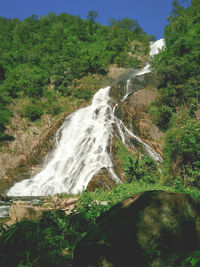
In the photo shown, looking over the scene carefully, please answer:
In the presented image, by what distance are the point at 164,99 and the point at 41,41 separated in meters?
30.6

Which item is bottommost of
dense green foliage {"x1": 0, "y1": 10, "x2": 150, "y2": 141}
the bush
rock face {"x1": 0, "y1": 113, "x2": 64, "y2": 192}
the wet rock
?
the wet rock

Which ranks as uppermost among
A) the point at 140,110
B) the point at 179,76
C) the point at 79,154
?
the point at 179,76

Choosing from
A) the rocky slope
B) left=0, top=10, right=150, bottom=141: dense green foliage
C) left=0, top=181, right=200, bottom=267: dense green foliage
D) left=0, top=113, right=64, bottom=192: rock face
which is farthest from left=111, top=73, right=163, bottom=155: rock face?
left=0, top=181, right=200, bottom=267: dense green foliage

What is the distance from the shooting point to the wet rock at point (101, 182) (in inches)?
490

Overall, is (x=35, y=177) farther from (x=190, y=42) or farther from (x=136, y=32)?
(x=136, y=32)

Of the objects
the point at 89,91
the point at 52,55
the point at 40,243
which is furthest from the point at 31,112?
the point at 40,243

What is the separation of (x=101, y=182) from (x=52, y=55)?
31.6 metres

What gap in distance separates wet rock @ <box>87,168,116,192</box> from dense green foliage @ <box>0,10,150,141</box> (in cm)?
1291

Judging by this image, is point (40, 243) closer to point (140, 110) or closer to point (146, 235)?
point (146, 235)

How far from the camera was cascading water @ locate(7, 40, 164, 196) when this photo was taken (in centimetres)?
1527

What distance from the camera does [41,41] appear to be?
Result: 142 feet

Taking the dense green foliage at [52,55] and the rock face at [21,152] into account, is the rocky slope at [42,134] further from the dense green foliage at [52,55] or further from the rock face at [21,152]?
the dense green foliage at [52,55]

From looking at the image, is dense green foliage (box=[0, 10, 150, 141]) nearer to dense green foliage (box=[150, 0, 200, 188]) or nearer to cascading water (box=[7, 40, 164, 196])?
cascading water (box=[7, 40, 164, 196])

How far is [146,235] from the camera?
1.98 meters
